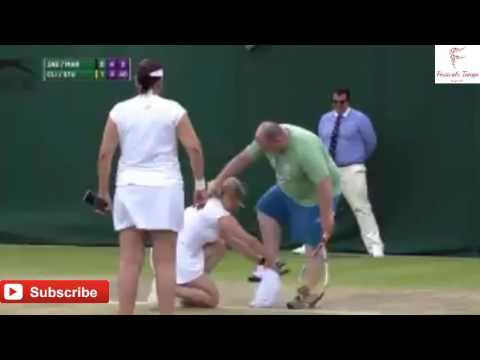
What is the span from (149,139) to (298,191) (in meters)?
1.75

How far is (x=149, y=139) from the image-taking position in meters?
6.87

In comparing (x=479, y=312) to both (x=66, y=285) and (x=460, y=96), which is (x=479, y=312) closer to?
(x=66, y=285)

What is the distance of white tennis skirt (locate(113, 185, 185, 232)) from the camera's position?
6.86 meters

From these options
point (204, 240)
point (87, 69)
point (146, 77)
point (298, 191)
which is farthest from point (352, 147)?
point (146, 77)

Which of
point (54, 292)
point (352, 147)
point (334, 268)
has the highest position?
point (352, 147)

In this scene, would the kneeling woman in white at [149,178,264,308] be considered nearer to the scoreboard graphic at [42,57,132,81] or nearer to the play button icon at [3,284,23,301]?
the play button icon at [3,284,23,301]

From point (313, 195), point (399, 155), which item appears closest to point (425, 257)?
point (399, 155)

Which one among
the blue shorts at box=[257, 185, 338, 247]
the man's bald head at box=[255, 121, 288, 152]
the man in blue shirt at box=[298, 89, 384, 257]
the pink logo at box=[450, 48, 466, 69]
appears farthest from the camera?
the pink logo at box=[450, 48, 466, 69]

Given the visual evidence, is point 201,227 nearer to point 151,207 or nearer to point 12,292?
point 151,207

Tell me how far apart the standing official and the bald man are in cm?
333

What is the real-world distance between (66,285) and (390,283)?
2774 millimetres

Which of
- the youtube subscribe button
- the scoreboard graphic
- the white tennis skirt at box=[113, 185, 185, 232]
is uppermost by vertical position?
the scoreboard graphic

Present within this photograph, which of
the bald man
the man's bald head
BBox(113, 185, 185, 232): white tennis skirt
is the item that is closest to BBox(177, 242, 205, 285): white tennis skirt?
the bald man

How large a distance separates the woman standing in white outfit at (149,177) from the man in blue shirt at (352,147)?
17.0ft
